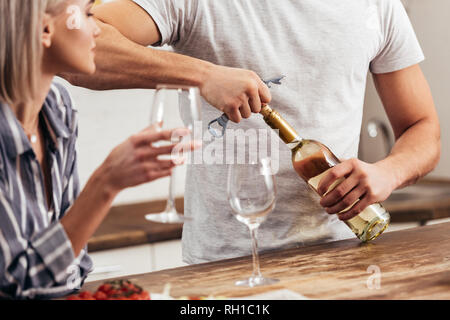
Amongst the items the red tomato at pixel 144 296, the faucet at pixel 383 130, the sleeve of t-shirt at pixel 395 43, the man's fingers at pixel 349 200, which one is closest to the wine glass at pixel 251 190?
the red tomato at pixel 144 296

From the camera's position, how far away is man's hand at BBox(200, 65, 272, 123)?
3.81 feet

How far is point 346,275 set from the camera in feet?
3.50

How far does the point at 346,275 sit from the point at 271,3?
0.69 m

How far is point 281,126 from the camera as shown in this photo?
4.19 feet

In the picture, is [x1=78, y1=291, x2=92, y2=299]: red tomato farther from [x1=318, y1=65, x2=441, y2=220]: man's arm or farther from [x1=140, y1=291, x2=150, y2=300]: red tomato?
[x1=318, y1=65, x2=441, y2=220]: man's arm

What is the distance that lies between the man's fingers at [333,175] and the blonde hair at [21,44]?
0.61 meters

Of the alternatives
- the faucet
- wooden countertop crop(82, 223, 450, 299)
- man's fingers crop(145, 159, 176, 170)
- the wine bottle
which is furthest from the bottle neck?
the faucet

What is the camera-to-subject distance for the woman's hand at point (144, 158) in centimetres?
78

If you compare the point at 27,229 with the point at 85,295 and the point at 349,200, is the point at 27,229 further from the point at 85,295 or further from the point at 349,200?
the point at 349,200

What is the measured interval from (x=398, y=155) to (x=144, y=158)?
0.92m

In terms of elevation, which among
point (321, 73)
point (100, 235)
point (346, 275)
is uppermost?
point (321, 73)

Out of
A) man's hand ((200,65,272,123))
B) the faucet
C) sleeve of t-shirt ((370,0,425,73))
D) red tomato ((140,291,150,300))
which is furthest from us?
the faucet
